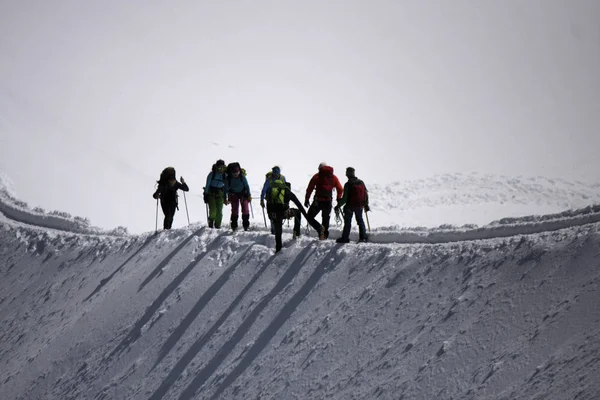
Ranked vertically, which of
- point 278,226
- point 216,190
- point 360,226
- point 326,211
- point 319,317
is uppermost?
point 216,190

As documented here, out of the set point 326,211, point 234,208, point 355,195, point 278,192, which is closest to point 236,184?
point 234,208

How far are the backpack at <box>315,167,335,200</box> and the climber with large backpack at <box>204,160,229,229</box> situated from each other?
8.71 feet

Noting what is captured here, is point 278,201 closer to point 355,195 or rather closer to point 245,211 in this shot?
point 355,195

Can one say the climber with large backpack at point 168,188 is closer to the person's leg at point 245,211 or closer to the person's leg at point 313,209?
the person's leg at point 245,211

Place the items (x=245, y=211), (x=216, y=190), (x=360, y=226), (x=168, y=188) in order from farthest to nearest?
(x=168, y=188), (x=216, y=190), (x=245, y=211), (x=360, y=226)

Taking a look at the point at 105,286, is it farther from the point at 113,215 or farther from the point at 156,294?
the point at 113,215

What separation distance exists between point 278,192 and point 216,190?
3113 mm

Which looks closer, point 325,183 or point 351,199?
point 351,199

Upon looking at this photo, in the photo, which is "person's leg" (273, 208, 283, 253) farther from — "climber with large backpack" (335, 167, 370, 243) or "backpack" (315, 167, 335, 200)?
"climber with large backpack" (335, 167, 370, 243)

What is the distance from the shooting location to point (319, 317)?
11.9 metres

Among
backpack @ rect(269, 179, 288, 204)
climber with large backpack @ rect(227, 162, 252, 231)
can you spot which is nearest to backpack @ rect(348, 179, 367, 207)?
backpack @ rect(269, 179, 288, 204)

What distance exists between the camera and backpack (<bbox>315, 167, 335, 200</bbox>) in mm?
13906

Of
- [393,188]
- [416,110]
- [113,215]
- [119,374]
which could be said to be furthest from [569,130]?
[119,374]

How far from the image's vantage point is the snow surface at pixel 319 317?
908 cm
